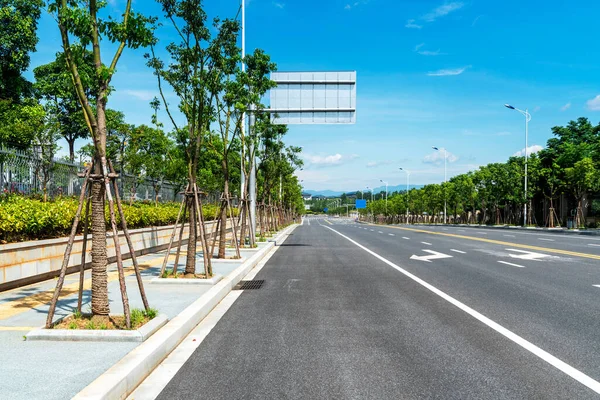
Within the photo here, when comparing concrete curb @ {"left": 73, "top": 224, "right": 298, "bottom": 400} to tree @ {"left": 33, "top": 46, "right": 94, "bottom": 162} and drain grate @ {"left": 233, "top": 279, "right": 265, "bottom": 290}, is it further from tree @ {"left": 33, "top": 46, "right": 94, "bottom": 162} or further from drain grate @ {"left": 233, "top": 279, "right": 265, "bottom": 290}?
tree @ {"left": 33, "top": 46, "right": 94, "bottom": 162}

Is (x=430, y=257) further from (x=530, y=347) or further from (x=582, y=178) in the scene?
(x=582, y=178)

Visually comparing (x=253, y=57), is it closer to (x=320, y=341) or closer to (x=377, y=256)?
(x=377, y=256)

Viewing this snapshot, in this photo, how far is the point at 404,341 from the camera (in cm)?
618

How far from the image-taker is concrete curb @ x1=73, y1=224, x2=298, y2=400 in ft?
13.4

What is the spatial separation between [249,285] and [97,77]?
591cm

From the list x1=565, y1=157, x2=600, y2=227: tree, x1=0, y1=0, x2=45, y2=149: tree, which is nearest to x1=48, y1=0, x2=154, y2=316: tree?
x1=0, y1=0, x2=45, y2=149: tree

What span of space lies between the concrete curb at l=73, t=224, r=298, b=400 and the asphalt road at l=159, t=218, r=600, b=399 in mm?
321

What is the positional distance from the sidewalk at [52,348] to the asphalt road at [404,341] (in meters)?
0.75

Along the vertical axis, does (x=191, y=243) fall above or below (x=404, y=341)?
above

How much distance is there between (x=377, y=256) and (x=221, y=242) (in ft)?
20.1

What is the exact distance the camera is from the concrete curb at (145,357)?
407 cm

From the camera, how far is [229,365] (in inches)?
207

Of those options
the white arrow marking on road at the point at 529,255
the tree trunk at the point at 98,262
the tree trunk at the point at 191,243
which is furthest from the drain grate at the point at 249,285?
the white arrow marking on road at the point at 529,255

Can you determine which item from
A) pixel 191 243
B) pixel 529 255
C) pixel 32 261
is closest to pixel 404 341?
pixel 191 243
